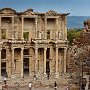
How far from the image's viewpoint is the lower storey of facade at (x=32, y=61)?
170 feet

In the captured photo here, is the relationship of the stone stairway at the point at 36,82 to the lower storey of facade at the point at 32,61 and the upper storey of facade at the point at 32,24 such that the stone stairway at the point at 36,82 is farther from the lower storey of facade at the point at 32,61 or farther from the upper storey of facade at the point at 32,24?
the upper storey of facade at the point at 32,24

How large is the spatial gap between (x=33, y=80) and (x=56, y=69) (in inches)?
165

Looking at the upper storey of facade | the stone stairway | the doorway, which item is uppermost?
the upper storey of facade

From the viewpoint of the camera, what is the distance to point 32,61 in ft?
175

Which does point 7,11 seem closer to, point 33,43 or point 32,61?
point 33,43

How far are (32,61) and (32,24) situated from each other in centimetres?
479

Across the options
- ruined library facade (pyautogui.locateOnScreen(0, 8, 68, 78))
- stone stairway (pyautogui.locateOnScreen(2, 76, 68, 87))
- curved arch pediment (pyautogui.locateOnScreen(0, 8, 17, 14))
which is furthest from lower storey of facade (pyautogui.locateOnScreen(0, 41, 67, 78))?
curved arch pediment (pyautogui.locateOnScreen(0, 8, 17, 14))

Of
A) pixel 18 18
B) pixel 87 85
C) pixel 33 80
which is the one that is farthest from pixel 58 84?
pixel 87 85

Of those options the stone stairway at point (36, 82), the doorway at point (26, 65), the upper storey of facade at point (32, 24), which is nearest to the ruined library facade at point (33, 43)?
the upper storey of facade at point (32, 24)

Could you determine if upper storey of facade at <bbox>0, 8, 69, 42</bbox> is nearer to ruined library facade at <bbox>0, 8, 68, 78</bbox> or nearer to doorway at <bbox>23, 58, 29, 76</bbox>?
ruined library facade at <bbox>0, 8, 68, 78</bbox>

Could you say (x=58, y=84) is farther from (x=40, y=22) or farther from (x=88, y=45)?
(x=88, y=45)

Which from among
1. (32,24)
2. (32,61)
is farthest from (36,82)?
(32,24)

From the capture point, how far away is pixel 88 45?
2589cm

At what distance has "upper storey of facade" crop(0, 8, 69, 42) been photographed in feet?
169
